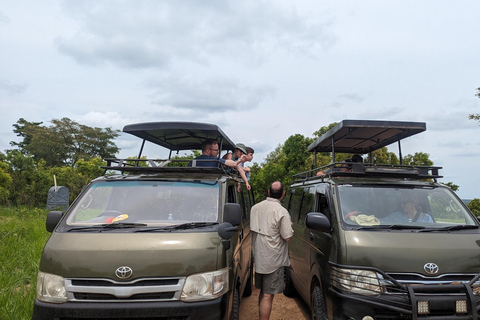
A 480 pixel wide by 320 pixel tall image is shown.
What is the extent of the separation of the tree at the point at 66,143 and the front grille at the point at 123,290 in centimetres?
4700

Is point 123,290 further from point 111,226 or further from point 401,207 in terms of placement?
point 401,207

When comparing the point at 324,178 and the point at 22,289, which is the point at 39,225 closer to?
the point at 22,289

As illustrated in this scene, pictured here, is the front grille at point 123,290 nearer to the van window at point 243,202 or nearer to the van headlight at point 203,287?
the van headlight at point 203,287

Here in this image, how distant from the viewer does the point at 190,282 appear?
3271mm

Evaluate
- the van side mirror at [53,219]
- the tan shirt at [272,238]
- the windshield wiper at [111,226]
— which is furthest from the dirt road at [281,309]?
the van side mirror at [53,219]

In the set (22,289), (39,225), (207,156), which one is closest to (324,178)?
(207,156)

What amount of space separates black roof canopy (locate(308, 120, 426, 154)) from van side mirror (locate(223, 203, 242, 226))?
2475 millimetres

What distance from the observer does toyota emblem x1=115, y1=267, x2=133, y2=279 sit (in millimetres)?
3210

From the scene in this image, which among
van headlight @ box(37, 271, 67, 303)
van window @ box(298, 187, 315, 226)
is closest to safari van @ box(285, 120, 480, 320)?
van window @ box(298, 187, 315, 226)

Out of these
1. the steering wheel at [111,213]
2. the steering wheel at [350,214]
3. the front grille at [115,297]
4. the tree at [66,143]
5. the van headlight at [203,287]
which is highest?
the tree at [66,143]

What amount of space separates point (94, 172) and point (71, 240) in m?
32.8

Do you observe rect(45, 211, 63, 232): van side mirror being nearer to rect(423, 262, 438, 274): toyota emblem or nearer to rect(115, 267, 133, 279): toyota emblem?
rect(115, 267, 133, 279): toyota emblem

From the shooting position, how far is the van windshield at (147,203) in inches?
155

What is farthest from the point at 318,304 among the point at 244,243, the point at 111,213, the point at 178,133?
the point at 178,133
